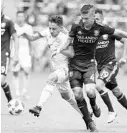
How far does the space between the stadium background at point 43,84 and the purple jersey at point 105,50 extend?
1180mm

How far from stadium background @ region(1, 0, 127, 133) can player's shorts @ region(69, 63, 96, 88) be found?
2.67 ft

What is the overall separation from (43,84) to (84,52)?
11.1m

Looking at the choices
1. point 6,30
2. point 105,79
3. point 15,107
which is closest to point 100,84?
point 105,79

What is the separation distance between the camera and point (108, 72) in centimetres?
1081

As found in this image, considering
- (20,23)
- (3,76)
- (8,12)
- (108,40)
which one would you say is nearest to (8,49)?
(3,76)

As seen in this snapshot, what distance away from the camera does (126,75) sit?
26.2 m

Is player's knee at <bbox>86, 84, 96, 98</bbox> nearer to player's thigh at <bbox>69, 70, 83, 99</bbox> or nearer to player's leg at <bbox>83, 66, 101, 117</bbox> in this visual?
player's leg at <bbox>83, 66, 101, 117</bbox>

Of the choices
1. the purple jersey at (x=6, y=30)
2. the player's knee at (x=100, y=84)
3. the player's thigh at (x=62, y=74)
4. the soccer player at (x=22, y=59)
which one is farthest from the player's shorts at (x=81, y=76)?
the soccer player at (x=22, y=59)

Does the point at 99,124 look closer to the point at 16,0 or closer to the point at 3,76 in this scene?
the point at 3,76

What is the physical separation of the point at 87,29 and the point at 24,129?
1996 millimetres

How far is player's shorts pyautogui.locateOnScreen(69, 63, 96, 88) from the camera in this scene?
10062 mm

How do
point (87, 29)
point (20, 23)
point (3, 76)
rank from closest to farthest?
1. point (87, 29)
2. point (3, 76)
3. point (20, 23)

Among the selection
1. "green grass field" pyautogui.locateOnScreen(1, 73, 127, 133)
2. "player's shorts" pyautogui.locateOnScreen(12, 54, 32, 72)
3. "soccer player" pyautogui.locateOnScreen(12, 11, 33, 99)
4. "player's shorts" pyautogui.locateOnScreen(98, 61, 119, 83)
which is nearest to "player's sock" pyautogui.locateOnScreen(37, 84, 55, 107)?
"green grass field" pyautogui.locateOnScreen(1, 73, 127, 133)

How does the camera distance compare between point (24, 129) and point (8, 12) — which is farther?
point (8, 12)
